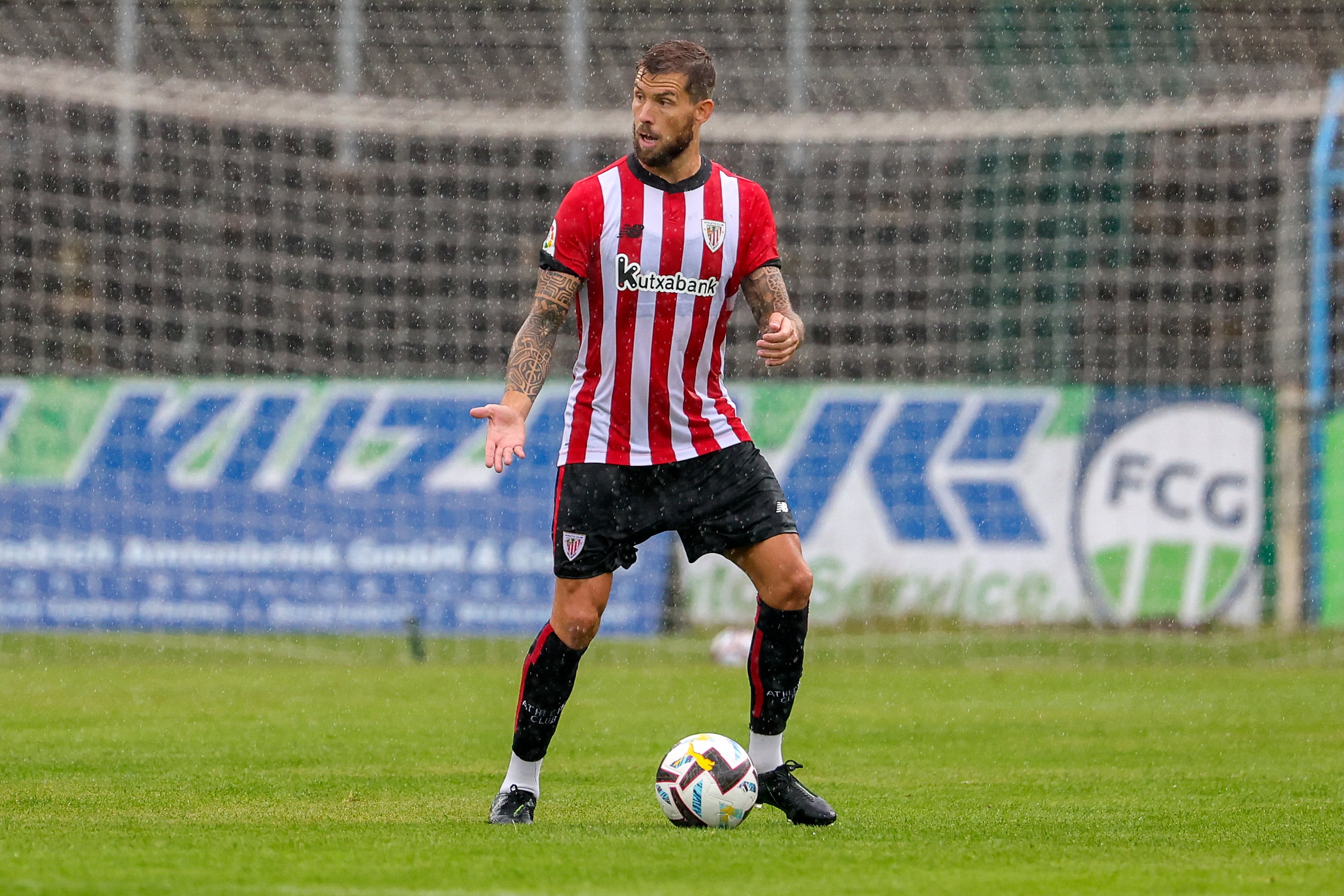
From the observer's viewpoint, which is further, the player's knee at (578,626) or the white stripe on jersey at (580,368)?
the white stripe on jersey at (580,368)

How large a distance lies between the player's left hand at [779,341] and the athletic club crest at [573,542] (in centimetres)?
81

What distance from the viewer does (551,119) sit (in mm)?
15453

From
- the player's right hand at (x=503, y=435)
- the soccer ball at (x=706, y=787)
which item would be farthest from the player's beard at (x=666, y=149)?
the soccer ball at (x=706, y=787)

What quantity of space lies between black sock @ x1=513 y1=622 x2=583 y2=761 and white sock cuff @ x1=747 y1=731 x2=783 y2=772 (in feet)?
2.12

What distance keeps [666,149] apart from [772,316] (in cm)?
64

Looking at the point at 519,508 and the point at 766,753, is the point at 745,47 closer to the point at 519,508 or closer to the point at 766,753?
the point at 519,508

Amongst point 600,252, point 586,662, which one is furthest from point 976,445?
point 600,252

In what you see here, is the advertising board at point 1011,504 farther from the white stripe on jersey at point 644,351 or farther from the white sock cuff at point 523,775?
the white sock cuff at point 523,775

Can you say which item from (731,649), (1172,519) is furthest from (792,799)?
(1172,519)

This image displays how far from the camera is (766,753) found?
19.8 ft

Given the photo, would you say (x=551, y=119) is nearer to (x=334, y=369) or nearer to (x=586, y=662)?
(x=334, y=369)

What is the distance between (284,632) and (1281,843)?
1032cm

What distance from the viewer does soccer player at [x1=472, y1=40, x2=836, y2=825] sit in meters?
5.86

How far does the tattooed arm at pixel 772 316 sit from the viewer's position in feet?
18.9
